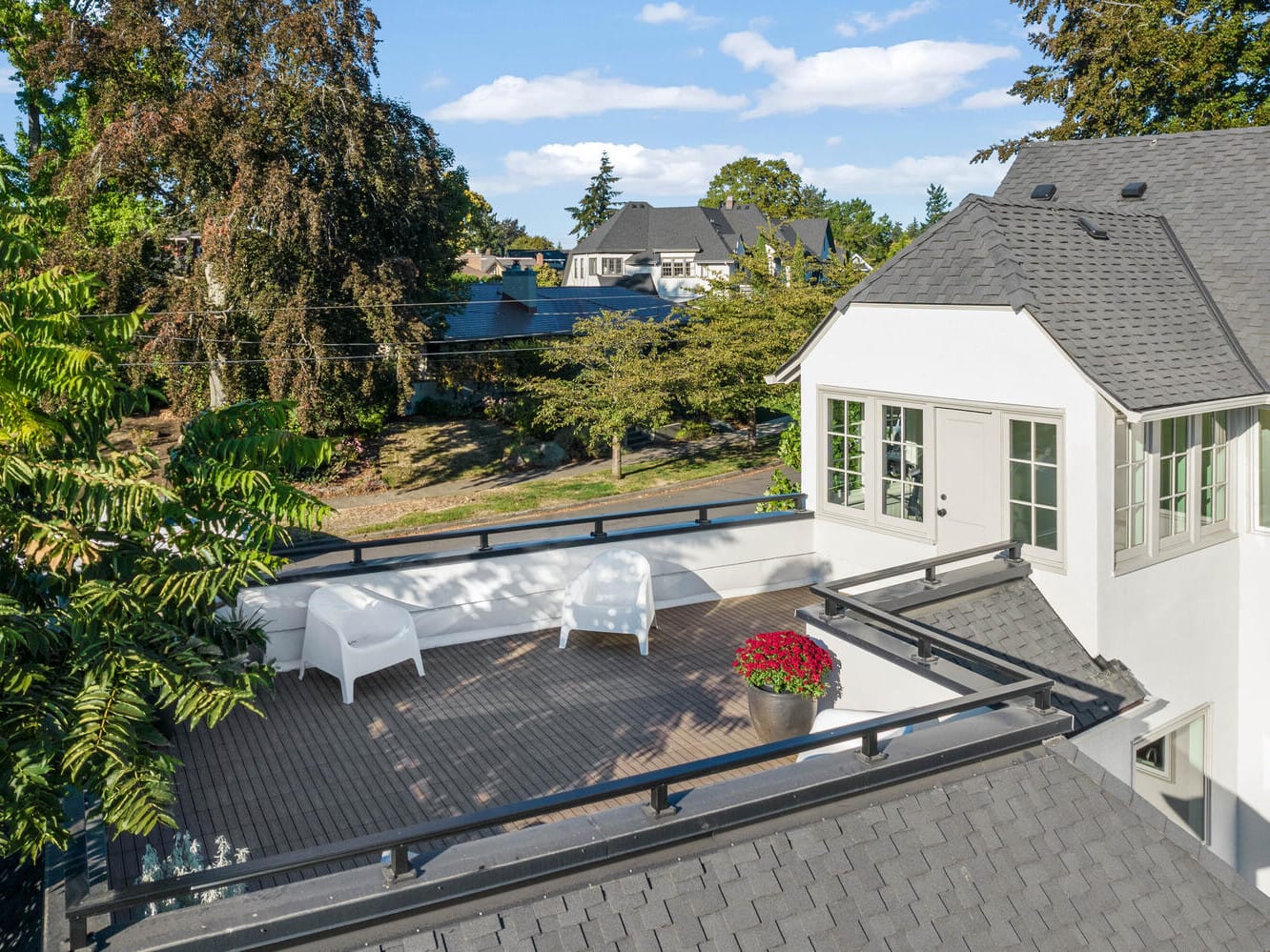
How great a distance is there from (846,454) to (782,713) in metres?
4.98

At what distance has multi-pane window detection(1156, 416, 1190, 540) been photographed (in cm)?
1055

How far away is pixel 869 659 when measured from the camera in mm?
8188

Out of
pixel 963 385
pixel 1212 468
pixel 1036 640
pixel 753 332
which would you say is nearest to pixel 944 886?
pixel 1036 640

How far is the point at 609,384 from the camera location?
110 ft

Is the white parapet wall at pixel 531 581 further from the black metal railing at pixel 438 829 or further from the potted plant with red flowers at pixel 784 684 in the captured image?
the black metal railing at pixel 438 829

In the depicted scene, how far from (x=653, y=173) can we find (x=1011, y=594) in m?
102

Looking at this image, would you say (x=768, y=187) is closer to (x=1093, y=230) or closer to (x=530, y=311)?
(x=530, y=311)

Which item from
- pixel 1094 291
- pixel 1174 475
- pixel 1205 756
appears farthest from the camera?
pixel 1205 756

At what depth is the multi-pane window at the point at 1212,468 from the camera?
11047 mm

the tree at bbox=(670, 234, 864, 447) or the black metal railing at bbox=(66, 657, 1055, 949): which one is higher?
the tree at bbox=(670, 234, 864, 447)

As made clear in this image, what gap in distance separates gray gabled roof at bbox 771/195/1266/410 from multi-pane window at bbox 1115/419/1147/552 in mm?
549

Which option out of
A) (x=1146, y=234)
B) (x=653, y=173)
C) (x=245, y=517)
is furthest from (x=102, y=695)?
(x=653, y=173)

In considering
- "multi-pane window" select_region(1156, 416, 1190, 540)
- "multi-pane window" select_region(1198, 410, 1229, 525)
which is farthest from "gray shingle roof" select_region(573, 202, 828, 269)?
"multi-pane window" select_region(1156, 416, 1190, 540)

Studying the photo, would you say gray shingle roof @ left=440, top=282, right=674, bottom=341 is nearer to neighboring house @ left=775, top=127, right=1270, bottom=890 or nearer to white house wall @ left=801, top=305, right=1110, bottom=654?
white house wall @ left=801, top=305, right=1110, bottom=654
